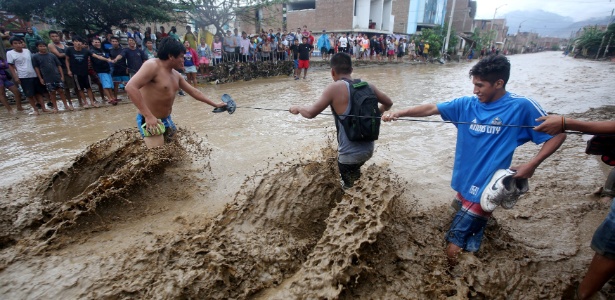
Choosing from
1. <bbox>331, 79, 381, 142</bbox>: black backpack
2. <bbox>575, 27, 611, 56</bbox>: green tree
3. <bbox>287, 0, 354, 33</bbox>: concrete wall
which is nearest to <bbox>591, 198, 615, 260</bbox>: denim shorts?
<bbox>331, 79, 381, 142</bbox>: black backpack

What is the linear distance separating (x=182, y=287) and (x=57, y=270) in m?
1.20

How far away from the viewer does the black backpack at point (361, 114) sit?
2.66 meters

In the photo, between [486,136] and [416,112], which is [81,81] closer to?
[416,112]

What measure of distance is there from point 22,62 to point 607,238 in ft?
33.5

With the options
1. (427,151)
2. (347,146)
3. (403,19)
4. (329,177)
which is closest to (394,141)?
(427,151)

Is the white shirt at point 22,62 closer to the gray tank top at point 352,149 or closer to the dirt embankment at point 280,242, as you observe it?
the dirt embankment at point 280,242

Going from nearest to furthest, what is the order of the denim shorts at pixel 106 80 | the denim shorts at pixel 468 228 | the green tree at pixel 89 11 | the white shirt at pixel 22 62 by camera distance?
the denim shorts at pixel 468 228
the white shirt at pixel 22 62
the denim shorts at pixel 106 80
the green tree at pixel 89 11

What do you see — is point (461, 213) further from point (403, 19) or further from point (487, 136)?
point (403, 19)

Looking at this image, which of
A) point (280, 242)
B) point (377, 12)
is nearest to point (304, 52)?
point (280, 242)

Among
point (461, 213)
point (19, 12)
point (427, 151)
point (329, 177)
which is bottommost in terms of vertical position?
point (427, 151)

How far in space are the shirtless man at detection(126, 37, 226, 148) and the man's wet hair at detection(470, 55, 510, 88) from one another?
9.57ft

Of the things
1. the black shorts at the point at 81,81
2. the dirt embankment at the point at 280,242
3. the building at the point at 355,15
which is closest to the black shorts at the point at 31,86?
the black shorts at the point at 81,81

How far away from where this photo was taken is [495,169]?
217 centimetres

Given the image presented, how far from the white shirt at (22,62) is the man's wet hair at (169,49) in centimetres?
601
